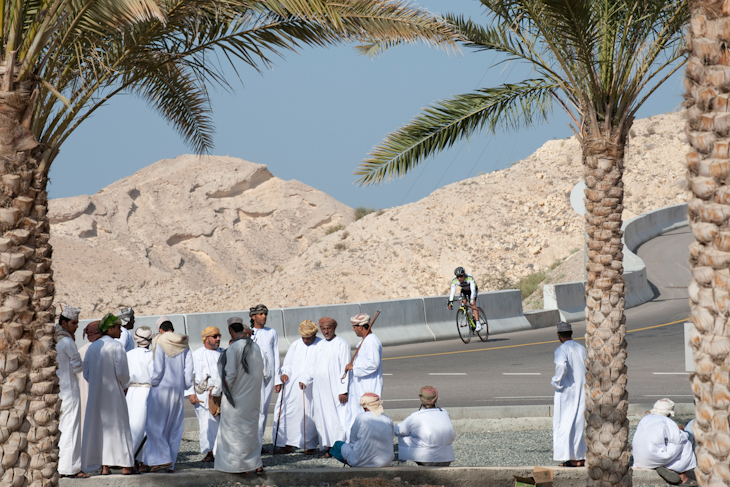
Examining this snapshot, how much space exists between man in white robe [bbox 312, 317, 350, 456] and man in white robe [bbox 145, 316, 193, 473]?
5.29ft

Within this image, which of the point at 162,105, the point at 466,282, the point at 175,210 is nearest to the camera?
the point at 162,105

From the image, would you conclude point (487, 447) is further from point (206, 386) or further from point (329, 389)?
point (206, 386)

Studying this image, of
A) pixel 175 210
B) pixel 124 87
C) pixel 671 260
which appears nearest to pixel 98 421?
pixel 124 87

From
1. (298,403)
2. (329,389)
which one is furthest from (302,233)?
(329,389)

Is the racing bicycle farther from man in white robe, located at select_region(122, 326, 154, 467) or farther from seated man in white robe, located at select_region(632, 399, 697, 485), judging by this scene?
man in white robe, located at select_region(122, 326, 154, 467)

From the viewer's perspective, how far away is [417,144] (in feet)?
27.9

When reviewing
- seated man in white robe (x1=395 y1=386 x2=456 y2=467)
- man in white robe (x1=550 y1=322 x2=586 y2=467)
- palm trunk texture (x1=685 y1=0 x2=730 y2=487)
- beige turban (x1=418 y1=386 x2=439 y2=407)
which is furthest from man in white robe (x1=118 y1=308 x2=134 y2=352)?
palm trunk texture (x1=685 y1=0 x2=730 y2=487)

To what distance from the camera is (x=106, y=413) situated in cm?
793

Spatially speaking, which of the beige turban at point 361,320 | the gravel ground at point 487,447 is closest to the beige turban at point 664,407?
the gravel ground at point 487,447

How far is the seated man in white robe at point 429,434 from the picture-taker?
7809mm

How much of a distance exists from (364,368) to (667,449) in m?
3.27

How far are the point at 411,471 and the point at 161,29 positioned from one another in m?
4.43

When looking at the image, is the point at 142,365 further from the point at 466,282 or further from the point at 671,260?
the point at 671,260

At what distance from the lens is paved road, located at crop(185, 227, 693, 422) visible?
12.6 meters
